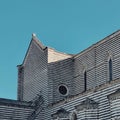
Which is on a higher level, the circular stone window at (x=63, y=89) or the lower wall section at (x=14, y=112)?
the circular stone window at (x=63, y=89)

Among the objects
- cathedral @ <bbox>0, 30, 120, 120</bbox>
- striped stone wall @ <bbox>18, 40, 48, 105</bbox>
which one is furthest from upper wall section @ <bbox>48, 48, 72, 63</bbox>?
striped stone wall @ <bbox>18, 40, 48, 105</bbox>

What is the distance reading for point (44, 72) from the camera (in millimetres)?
35125

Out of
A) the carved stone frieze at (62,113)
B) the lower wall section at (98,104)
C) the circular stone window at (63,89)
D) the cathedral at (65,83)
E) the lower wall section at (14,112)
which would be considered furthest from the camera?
the circular stone window at (63,89)

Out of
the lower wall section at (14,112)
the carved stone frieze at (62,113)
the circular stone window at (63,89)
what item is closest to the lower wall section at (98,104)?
the carved stone frieze at (62,113)

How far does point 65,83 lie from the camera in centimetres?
3525

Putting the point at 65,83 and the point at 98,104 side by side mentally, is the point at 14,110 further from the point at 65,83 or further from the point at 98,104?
the point at 98,104

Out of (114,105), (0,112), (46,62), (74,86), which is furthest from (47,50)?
(114,105)

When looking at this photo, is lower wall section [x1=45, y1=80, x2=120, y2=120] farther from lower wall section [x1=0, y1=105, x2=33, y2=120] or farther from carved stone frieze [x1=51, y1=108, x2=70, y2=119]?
lower wall section [x1=0, y1=105, x2=33, y2=120]

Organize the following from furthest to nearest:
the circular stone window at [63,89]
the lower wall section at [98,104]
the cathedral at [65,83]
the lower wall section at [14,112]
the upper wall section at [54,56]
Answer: the upper wall section at [54,56] < the circular stone window at [63,89] < the lower wall section at [14,112] < the cathedral at [65,83] < the lower wall section at [98,104]

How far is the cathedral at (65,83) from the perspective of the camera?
89.6 feet

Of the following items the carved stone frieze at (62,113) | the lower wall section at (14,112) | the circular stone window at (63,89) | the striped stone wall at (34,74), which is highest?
the striped stone wall at (34,74)

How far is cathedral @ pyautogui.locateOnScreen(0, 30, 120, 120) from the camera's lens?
2730cm

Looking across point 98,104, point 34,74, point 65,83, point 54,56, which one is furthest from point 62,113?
point 34,74

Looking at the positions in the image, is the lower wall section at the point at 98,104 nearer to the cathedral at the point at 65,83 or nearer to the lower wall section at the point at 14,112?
the cathedral at the point at 65,83
